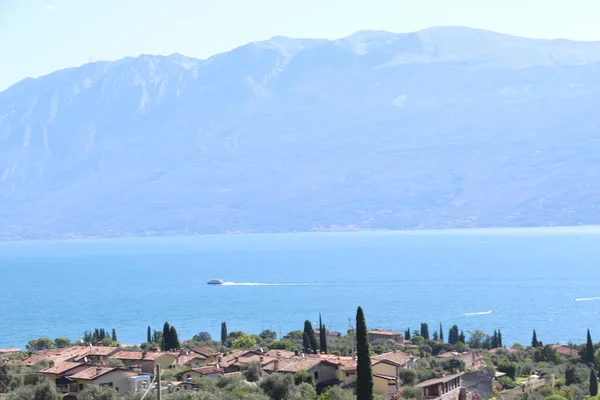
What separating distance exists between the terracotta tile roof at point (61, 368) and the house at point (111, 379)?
53cm

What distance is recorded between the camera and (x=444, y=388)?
34.2m

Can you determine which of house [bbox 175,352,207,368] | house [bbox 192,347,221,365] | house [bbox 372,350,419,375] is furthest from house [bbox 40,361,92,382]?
house [bbox 372,350,419,375]

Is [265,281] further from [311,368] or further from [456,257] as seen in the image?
[311,368]

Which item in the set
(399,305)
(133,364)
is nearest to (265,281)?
(399,305)

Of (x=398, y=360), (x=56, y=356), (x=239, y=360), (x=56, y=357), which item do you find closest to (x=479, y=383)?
(x=398, y=360)

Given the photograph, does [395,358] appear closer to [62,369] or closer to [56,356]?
Answer: [62,369]

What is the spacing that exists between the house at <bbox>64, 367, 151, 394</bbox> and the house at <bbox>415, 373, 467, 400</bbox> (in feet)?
29.1

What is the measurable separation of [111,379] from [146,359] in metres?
4.55

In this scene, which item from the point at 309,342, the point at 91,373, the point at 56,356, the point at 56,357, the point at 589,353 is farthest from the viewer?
the point at 309,342

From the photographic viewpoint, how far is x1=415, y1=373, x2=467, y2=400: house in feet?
111

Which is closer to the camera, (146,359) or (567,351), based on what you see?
(146,359)

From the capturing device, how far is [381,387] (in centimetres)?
3450

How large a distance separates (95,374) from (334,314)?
7348 centimetres

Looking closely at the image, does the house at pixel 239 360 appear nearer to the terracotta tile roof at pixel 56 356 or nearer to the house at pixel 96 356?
the house at pixel 96 356
